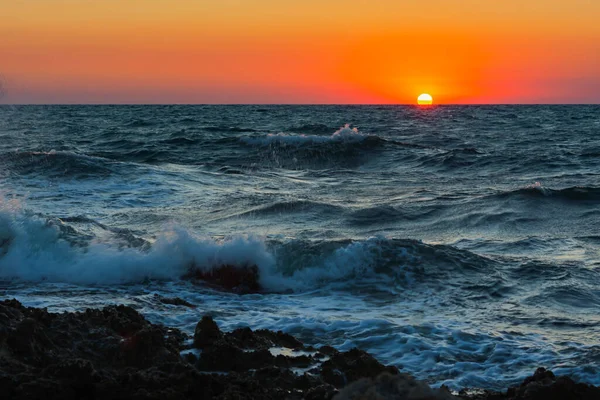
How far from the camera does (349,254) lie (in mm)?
8172

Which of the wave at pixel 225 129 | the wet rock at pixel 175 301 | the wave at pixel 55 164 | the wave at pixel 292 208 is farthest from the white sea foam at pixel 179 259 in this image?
the wave at pixel 225 129

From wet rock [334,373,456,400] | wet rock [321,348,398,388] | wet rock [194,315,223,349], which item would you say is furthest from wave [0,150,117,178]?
wet rock [334,373,456,400]

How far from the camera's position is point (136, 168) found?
1866 centimetres

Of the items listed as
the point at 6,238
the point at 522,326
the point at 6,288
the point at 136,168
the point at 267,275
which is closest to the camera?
the point at 522,326

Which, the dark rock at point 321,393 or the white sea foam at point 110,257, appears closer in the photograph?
the dark rock at point 321,393

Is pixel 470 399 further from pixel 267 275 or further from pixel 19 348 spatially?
pixel 267 275

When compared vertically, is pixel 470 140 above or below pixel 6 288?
above

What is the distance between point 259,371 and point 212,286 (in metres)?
3.29

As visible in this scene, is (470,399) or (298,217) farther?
(298,217)

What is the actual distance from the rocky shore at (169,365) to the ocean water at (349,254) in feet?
2.28

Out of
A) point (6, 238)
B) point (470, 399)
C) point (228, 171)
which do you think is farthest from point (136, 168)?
point (470, 399)

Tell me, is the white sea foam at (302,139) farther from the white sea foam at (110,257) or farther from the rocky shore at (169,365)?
the rocky shore at (169,365)

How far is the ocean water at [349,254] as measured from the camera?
551 centimetres

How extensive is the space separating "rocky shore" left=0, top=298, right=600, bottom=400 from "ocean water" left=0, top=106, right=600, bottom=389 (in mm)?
694
